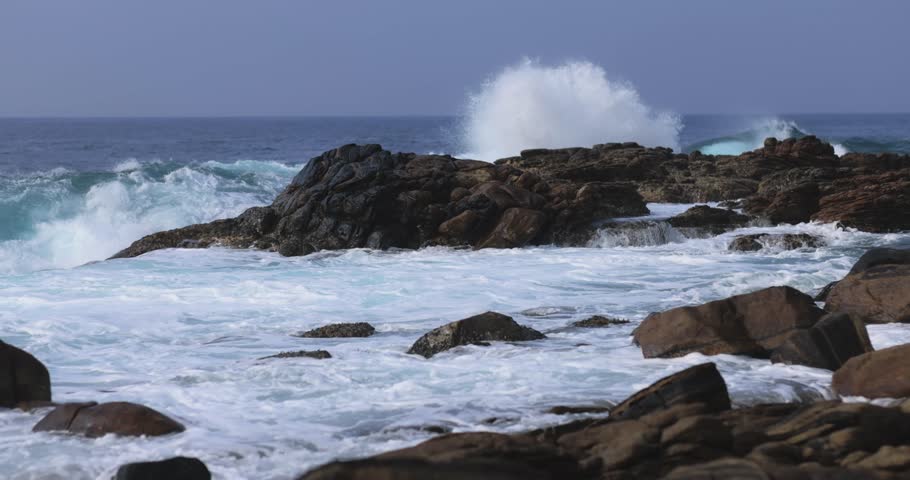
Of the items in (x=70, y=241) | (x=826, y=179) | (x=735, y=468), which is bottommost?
(x=70, y=241)

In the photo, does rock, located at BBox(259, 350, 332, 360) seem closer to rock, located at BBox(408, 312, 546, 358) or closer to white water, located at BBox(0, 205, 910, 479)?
white water, located at BBox(0, 205, 910, 479)

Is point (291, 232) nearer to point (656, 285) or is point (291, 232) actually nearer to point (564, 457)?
point (656, 285)

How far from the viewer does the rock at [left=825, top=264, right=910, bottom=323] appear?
961cm

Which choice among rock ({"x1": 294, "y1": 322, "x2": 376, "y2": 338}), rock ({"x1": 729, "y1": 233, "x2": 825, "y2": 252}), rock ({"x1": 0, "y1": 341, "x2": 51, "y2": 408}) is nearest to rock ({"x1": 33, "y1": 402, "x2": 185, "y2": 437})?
rock ({"x1": 0, "y1": 341, "x2": 51, "y2": 408})

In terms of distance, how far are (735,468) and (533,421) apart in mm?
2437

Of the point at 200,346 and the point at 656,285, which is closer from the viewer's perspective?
the point at 200,346

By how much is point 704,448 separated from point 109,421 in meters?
4.04

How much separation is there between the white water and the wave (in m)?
5.33

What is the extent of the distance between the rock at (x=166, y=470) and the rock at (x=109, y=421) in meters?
1.04

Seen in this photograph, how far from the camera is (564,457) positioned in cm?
501

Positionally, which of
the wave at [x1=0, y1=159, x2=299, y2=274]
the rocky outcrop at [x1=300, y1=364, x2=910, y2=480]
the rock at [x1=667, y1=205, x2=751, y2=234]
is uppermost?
the rock at [x1=667, y1=205, x2=751, y2=234]

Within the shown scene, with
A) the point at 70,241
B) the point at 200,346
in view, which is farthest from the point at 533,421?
the point at 70,241

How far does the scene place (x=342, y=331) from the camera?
34.8ft

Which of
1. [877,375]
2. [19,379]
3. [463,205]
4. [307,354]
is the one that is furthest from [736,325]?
[463,205]
